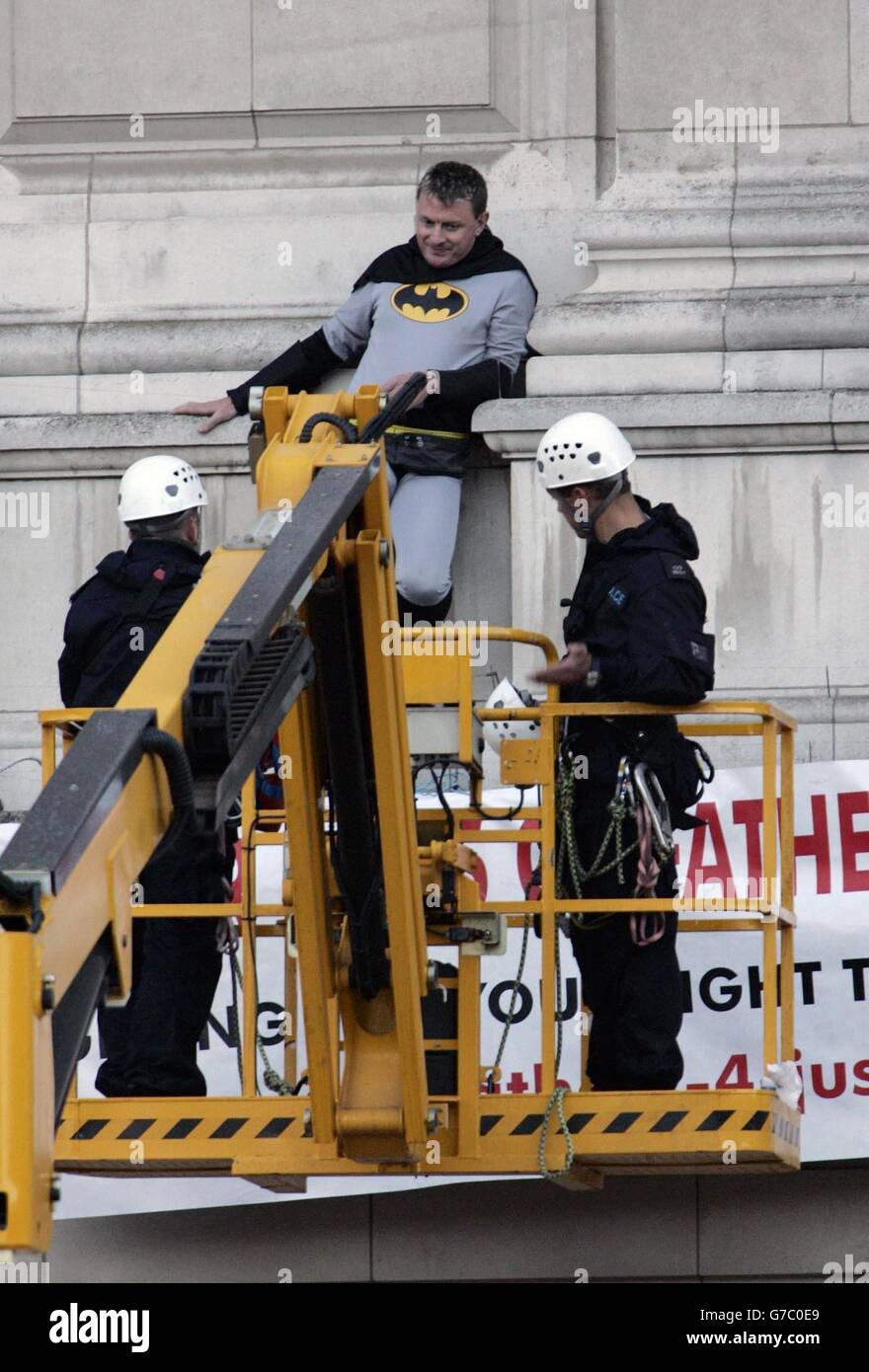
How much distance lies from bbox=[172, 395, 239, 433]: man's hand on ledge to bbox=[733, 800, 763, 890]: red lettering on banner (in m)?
3.16

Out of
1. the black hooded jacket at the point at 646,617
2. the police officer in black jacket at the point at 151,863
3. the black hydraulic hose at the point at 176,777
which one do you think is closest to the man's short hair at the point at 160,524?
the police officer in black jacket at the point at 151,863

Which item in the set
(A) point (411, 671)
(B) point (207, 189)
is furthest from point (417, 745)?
(B) point (207, 189)

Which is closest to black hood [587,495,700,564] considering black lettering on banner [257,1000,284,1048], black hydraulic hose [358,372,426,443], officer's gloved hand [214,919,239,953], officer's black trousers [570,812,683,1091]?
officer's black trousers [570,812,683,1091]

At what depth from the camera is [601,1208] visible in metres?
10.0

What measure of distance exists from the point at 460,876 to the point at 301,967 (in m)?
0.76

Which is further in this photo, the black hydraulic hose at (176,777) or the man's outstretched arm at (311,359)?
the man's outstretched arm at (311,359)

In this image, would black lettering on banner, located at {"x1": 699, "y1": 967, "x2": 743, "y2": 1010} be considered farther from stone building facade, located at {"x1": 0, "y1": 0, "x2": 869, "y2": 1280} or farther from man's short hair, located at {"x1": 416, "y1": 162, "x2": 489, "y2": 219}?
man's short hair, located at {"x1": 416, "y1": 162, "x2": 489, "y2": 219}

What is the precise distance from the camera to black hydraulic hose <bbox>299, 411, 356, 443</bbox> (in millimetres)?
6766

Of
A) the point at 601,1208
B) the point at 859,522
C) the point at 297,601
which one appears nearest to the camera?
the point at 297,601

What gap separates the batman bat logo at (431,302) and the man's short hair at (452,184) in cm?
37

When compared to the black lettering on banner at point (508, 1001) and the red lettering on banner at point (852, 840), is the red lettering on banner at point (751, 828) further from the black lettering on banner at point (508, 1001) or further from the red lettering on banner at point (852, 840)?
the black lettering on banner at point (508, 1001)

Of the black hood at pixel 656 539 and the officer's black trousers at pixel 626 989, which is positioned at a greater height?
the black hood at pixel 656 539

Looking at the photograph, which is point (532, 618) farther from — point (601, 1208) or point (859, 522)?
point (601, 1208)

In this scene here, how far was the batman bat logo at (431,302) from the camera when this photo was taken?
11.2m
